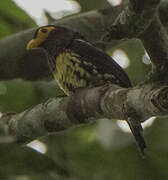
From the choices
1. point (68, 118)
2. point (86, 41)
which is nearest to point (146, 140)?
point (68, 118)

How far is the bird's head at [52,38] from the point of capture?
398 cm

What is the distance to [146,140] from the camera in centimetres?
322

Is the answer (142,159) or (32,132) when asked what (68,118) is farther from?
(142,159)

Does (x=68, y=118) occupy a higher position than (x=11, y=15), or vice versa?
(x=11, y=15)

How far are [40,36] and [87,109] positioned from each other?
1.67m

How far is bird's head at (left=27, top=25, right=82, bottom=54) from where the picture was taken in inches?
157

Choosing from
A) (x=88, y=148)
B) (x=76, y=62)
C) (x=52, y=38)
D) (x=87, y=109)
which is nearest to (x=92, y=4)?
(x=52, y=38)

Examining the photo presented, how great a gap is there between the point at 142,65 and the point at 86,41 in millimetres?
484

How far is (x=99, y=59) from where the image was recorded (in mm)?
3848

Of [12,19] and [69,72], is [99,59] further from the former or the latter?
[12,19]

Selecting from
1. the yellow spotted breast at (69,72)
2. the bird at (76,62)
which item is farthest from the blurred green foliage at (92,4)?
the yellow spotted breast at (69,72)

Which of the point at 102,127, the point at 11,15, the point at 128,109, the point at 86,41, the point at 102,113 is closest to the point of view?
the point at 128,109

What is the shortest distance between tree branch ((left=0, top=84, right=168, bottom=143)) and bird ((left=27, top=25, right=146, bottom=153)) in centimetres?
61

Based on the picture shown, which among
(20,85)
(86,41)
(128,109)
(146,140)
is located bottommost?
(146,140)
